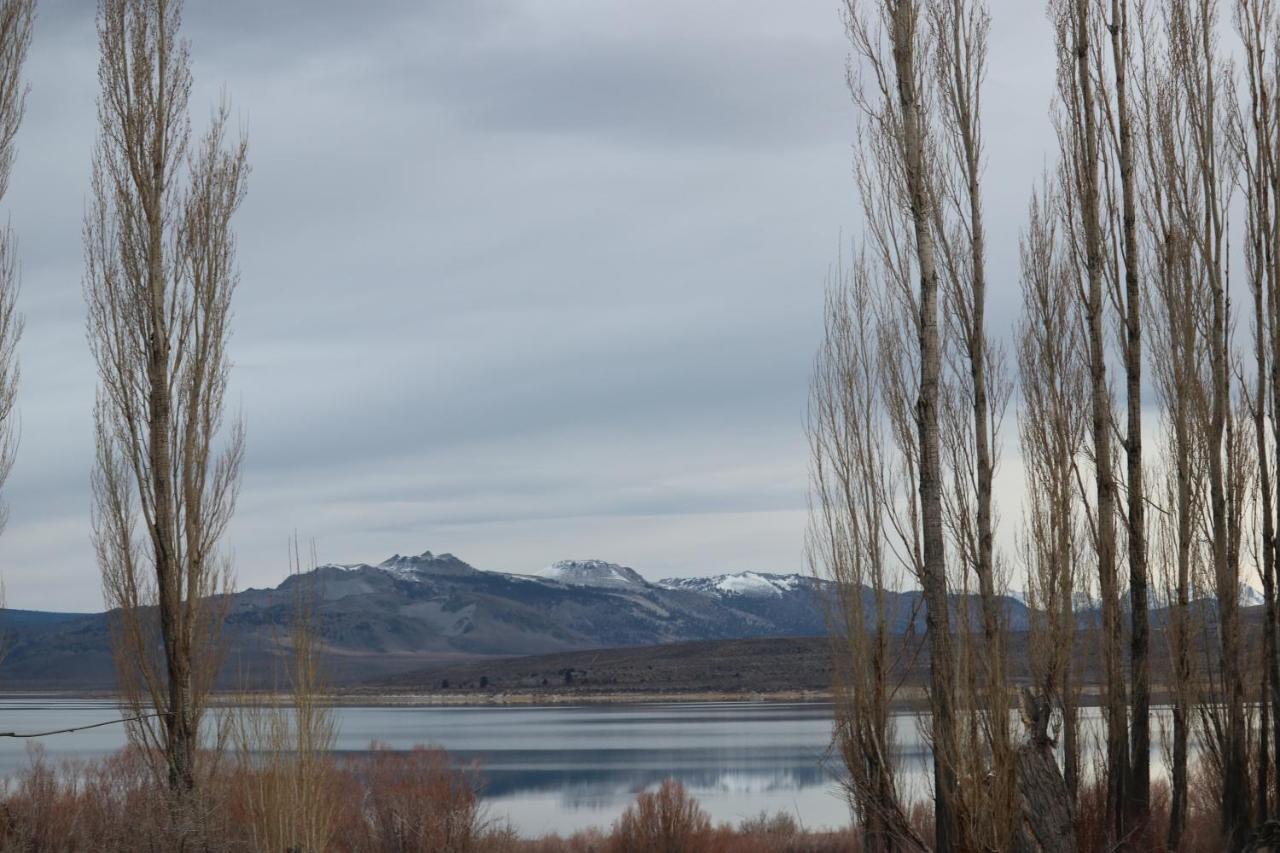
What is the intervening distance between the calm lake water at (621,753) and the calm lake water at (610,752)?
1.9 inches

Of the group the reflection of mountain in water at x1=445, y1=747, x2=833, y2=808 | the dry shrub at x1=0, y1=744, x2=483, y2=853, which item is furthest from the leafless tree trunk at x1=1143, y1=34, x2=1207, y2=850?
the reflection of mountain in water at x1=445, y1=747, x2=833, y2=808

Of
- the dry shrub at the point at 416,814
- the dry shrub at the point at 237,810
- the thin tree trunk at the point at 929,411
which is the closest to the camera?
the thin tree trunk at the point at 929,411

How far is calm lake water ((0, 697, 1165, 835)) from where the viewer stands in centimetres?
2931

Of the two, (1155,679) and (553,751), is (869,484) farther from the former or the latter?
(553,751)

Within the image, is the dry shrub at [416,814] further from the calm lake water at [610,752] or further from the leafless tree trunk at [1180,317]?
the leafless tree trunk at [1180,317]

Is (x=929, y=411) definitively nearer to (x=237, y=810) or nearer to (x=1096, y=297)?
(x=1096, y=297)

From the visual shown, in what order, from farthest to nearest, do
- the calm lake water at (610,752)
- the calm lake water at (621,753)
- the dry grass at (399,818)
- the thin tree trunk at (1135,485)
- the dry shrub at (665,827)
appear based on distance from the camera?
the calm lake water at (610,752) → the calm lake water at (621,753) → the dry shrub at (665,827) → the dry grass at (399,818) → the thin tree trunk at (1135,485)

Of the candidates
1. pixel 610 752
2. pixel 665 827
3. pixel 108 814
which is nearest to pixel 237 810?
pixel 108 814

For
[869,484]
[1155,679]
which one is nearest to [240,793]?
[869,484]

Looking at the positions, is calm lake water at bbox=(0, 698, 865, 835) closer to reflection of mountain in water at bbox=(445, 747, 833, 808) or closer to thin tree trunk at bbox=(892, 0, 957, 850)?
reflection of mountain in water at bbox=(445, 747, 833, 808)

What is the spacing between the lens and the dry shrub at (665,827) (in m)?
19.0

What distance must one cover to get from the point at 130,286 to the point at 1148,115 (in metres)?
9.99

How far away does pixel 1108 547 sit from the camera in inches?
512

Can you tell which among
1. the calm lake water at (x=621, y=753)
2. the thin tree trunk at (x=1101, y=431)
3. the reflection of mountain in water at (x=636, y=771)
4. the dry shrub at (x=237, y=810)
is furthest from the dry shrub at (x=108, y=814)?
the reflection of mountain in water at (x=636, y=771)
